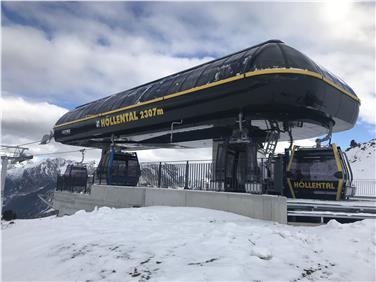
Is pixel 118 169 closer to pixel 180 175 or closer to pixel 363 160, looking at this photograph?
pixel 180 175

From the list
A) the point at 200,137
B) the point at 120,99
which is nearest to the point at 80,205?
the point at 120,99

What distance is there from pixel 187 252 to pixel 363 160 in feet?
248

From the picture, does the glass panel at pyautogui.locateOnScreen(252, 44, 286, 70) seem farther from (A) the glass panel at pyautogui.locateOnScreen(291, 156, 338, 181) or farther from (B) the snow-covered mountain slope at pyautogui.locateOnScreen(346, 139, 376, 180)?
(B) the snow-covered mountain slope at pyautogui.locateOnScreen(346, 139, 376, 180)

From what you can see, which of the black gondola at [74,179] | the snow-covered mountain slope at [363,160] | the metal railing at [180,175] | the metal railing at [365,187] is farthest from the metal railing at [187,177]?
the snow-covered mountain slope at [363,160]

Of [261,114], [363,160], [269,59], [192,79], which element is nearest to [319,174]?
[261,114]

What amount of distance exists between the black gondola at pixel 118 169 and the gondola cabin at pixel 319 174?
9.61 m

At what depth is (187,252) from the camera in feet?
18.7

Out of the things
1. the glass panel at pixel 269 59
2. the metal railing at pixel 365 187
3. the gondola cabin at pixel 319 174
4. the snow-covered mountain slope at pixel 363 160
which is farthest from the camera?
the snow-covered mountain slope at pixel 363 160

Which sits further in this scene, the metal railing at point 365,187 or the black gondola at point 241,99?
the metal railing at point 365,187

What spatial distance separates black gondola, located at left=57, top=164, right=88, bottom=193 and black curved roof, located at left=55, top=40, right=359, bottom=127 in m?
7.61

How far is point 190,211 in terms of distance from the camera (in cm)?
1008

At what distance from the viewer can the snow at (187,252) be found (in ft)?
16.1

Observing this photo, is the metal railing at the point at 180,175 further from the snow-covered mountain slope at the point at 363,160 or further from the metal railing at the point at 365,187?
the snow-covered mountain slope at the point at 363,160

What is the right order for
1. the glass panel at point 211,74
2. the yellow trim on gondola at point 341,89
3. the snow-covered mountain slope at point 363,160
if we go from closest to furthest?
the yellow trim on gondola at point 341,89
the glass panel at point 211,74
the snow-covered mountain slope at point 363,160
